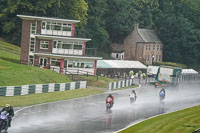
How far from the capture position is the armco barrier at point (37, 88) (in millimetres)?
41912

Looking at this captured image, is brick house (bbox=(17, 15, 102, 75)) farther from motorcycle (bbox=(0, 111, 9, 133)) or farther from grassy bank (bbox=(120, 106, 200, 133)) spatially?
motorcycle (bbox=(0, 111, 9, 133))

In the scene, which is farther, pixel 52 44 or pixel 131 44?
pixel 131 44

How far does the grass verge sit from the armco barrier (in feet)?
2.61

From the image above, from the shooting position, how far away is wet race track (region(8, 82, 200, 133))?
27281 mm

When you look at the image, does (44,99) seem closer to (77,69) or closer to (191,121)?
(191,121)

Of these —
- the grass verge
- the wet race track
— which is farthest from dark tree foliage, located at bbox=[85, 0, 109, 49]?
the wet race track

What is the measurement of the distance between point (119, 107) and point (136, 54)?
249ft

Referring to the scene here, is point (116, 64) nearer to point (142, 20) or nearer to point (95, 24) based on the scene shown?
point (95, 24)

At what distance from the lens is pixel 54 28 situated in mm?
70312

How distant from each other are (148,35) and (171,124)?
88387 millimetres

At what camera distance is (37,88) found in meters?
46.8

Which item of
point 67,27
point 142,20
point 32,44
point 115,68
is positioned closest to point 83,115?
point 67,27

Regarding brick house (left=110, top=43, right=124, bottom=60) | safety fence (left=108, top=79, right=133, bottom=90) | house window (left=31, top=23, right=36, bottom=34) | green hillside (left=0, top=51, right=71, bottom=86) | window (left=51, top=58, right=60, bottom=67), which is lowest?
safety fence (left=108, top=79, right=133, bottom=90)

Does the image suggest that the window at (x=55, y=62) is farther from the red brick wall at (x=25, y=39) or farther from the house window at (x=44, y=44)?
the red brick wall at (x=25, y=39)
